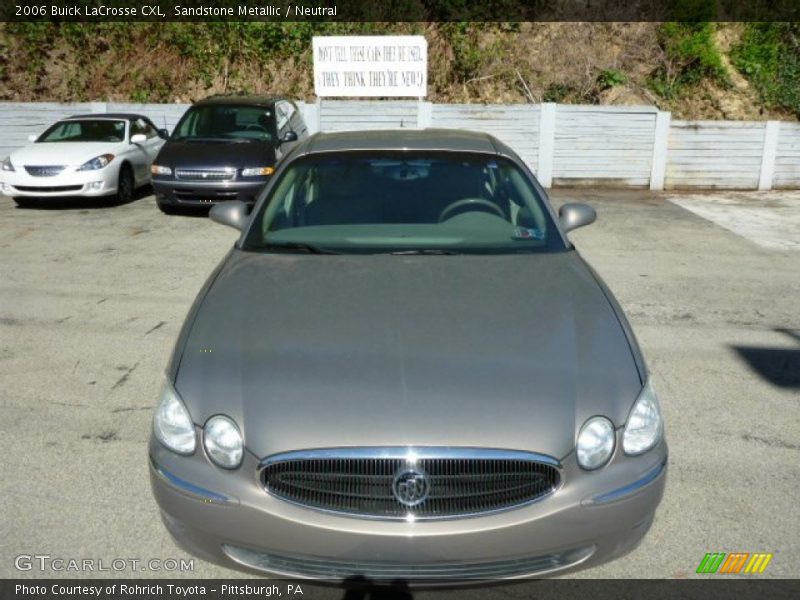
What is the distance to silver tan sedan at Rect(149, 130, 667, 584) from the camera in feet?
8.96

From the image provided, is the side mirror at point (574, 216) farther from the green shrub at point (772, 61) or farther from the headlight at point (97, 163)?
the green shrub at point (772, 61)

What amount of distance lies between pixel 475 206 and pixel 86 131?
10.7 meters

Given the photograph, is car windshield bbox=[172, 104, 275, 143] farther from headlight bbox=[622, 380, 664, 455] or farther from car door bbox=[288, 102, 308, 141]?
headlight bbox=[622, 380, 664, 455]

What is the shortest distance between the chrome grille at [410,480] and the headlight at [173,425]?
0.33 m

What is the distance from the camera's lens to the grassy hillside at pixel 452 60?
66.6ft

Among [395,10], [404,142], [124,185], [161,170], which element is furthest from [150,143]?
[404,142]

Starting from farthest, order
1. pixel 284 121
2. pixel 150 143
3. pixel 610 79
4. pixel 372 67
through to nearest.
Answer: pixel 610 79 → pixel 372 67 → pixel 150 143 → pixel 284 121

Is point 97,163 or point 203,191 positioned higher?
point 97,163

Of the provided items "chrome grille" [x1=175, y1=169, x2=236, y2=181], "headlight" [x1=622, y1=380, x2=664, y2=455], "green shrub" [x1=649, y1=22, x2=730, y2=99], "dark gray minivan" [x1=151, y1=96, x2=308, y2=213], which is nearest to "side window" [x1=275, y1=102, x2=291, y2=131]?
"dark gray minivan" [x1=151, y1=96, x2=308, y2=213]

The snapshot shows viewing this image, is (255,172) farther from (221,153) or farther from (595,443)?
(595,443)

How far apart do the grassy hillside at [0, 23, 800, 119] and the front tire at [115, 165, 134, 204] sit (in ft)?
27.7

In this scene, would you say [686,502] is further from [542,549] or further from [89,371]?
[89,371]

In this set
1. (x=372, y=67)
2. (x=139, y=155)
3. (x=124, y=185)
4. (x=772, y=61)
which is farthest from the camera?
(x=772, y=61)

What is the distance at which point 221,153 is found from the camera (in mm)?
11625
